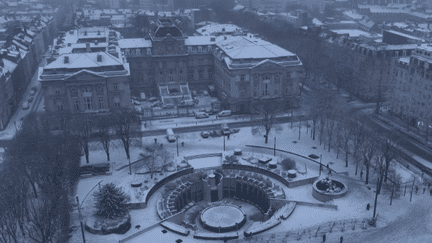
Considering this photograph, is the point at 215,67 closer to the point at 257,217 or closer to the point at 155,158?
the point at 155,158

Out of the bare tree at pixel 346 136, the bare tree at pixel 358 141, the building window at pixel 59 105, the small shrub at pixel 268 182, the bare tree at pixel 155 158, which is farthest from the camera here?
the building window at pixel 59 105

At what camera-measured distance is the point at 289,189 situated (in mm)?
69812

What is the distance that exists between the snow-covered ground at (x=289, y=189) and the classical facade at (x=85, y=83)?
17115 millimetres

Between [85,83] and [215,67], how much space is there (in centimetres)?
4208

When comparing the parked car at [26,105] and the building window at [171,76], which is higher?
the building window at [171,76]

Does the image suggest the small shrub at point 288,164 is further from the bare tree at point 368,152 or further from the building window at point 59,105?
the building window at point 59,105

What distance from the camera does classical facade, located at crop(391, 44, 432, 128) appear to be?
9100 cm

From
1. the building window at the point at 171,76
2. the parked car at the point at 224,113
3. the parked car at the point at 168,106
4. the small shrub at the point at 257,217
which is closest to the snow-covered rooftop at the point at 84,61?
the parked car at the point at 168,106

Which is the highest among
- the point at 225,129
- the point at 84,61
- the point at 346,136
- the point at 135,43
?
the point at 135,43

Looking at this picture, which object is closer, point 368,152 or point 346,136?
point 368,152

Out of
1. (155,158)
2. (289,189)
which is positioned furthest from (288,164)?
(155,158)

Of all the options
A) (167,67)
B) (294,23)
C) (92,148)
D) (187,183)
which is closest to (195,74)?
(167,67)

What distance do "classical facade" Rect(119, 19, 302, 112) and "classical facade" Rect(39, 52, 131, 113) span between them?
1792cm

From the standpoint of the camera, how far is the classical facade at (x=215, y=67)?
106688 millimetres
